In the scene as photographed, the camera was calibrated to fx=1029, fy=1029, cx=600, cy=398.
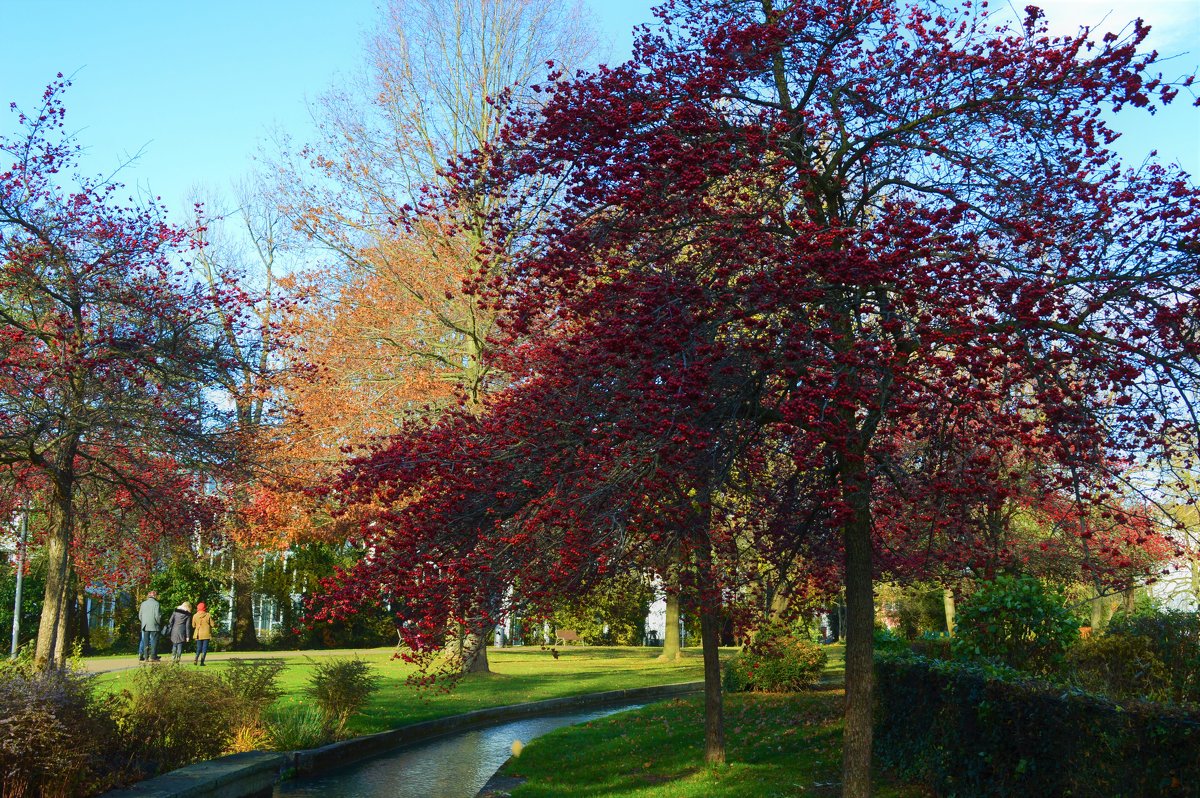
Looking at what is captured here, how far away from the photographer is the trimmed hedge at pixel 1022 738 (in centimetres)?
657

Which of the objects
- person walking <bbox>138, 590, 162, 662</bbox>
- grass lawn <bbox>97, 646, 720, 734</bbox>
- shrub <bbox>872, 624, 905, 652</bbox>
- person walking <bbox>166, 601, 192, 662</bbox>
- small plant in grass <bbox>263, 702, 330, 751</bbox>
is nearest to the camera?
shrub <bbox>872, 624, 905, 652</bbox>

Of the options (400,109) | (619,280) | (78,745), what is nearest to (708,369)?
(619,280)

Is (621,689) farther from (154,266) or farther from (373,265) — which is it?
(154,266)

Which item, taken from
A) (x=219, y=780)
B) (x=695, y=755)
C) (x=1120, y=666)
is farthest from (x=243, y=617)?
(x=1120, y=666)

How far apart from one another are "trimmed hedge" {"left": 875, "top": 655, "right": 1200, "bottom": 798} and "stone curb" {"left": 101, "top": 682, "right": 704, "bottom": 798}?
688 cm

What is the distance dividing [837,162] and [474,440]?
14.2 ft

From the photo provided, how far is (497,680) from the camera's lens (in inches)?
1016

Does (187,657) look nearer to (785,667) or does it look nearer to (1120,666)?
(785,667)

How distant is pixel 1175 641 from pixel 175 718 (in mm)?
11416

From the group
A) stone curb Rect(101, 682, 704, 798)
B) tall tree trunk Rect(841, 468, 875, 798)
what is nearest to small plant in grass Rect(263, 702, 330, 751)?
stone curb Rect(101, 682, 704, 798)

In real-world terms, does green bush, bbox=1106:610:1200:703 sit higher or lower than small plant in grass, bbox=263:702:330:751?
higher

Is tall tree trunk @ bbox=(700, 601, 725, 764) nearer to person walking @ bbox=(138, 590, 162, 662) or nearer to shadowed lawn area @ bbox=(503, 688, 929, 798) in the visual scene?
shadowed lawn area @ bbox=(503, 688, 929, 798)

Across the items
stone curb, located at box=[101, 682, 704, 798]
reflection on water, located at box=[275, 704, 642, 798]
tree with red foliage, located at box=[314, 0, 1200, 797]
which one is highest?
tree with red foliage, located at box=[314, 0, 1200, 797]

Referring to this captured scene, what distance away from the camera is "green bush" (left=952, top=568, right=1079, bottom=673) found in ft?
38.1
